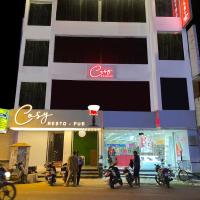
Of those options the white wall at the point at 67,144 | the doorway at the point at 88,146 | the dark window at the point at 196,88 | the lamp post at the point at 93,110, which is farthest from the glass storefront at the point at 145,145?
the dark window at the point at 196,88

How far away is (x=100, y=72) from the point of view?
19.0 meters

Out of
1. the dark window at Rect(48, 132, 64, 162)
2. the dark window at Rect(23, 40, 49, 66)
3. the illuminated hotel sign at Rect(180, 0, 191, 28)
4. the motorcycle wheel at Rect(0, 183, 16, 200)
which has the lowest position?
the motorcycle wheel at Rect(0, 183, 16, 200)

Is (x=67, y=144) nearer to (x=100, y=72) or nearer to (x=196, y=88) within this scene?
(x=100, y=72)

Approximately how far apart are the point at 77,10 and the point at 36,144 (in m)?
11.3

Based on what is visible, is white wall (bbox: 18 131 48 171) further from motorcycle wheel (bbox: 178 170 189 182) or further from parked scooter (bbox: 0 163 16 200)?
motorcycle wheel (bbox: 178 170 189 182)

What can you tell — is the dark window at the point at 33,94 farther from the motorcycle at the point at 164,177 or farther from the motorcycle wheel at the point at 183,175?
the motorcycle wheel at the point at 183,175

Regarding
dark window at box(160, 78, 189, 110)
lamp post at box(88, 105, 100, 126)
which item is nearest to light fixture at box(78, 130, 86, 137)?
lamp post at box(88, 105, 100, 126)

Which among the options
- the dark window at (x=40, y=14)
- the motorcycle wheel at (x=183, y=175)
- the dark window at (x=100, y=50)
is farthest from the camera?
the dark window at (x=40, y=14)

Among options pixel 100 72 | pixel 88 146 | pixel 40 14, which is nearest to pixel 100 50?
pixel 100 72

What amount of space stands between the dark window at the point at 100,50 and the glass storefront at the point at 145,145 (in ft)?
18.1

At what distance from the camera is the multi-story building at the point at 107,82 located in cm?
1762

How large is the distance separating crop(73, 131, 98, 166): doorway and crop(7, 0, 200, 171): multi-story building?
0.07 m

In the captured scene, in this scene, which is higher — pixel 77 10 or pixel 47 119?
pixel 77 10

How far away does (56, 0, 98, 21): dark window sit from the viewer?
20.6 m
